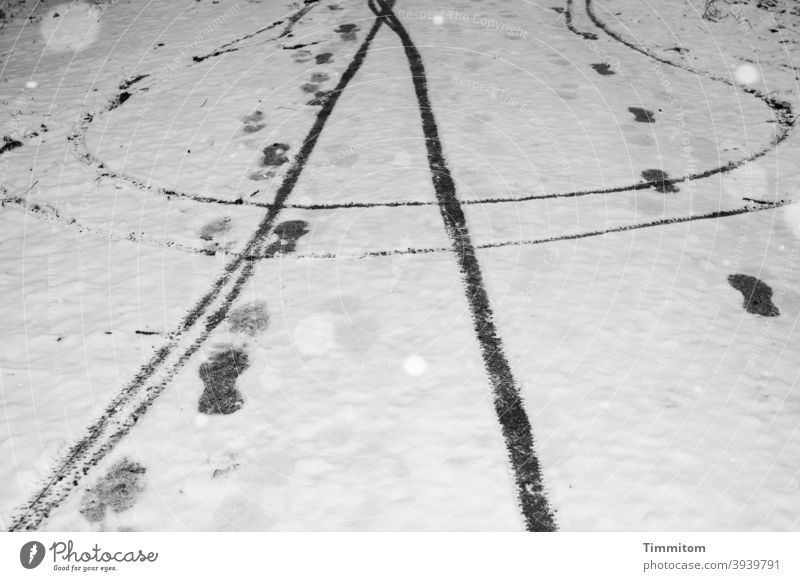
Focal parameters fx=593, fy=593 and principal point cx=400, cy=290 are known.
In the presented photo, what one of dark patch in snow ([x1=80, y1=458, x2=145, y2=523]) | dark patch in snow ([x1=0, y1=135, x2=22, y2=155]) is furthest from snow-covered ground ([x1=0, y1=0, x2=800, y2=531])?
dark patch in snow ([x1=0, y1=135, x2=22, y2=155])

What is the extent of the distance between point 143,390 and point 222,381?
1.48ft

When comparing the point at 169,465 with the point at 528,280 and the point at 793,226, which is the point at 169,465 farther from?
the point at 793,226

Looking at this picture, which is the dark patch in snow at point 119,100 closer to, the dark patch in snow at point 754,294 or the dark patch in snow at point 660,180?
the dark patch in snow at point 660,180

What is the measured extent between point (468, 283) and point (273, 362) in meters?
1.37

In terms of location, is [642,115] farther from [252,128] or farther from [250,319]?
[250,319]

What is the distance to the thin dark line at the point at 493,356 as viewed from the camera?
2838mm

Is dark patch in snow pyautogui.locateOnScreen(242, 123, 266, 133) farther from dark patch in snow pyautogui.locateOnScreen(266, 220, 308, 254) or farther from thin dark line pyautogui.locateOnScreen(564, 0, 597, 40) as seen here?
thin dark line pyautogui.locateOnScreen(564, 0, 597, 40)

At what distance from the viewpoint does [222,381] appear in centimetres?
341

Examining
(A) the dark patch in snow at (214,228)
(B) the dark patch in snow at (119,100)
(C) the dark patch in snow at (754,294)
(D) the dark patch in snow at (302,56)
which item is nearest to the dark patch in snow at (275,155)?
(A) the dark patch in snow at (214,228)

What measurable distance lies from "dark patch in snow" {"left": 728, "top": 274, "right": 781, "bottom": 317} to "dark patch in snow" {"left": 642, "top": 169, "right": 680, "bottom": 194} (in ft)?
3.52

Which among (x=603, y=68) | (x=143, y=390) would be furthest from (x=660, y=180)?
(x=143, y=390)

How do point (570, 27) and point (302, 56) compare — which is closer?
point (302, 56)

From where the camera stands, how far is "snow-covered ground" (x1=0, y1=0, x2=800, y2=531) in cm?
290
